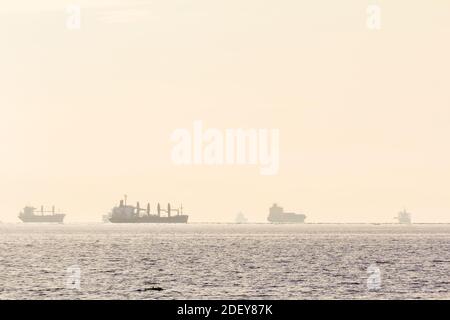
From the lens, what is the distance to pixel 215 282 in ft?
247

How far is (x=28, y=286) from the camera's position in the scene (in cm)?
7231

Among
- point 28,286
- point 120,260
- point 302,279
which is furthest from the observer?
point 120,260
